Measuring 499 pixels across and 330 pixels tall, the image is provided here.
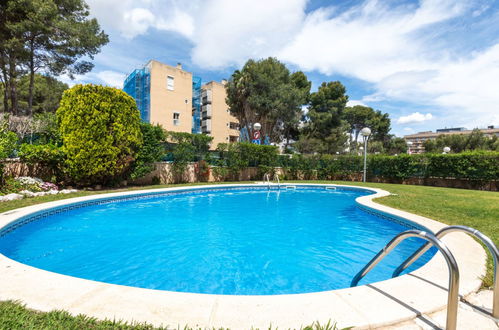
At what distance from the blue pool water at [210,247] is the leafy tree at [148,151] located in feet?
13.8

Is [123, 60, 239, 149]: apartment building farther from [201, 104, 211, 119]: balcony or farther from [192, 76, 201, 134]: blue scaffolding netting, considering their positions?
[201, 104, 211, 119]: balcony

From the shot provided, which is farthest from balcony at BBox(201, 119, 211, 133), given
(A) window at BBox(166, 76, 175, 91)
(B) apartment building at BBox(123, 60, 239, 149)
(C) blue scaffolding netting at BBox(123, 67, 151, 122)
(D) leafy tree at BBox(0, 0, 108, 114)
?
(D) leafy tree at BBox(0, 0, 108, 114)

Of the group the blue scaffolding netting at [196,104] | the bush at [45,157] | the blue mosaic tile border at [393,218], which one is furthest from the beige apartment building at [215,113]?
the blue mosaic tile border at [393,218]

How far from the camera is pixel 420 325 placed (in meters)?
2.11

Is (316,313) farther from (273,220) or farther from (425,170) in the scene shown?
(425,170)

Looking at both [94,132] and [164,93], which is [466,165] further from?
[164,93]

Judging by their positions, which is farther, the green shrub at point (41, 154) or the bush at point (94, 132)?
the bush at point (94, 132)

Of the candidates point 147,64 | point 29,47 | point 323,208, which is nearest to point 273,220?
point 323,208

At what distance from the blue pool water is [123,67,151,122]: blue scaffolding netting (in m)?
20.2

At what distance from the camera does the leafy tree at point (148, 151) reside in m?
13.0

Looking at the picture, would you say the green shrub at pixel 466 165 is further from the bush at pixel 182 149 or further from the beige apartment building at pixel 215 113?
the beige apartment building at pixel 215 113

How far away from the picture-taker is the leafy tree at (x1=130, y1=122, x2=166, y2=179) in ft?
42.6

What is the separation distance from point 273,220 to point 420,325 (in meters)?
5.91

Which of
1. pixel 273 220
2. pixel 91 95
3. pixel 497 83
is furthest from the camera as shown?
pixel 497 83
